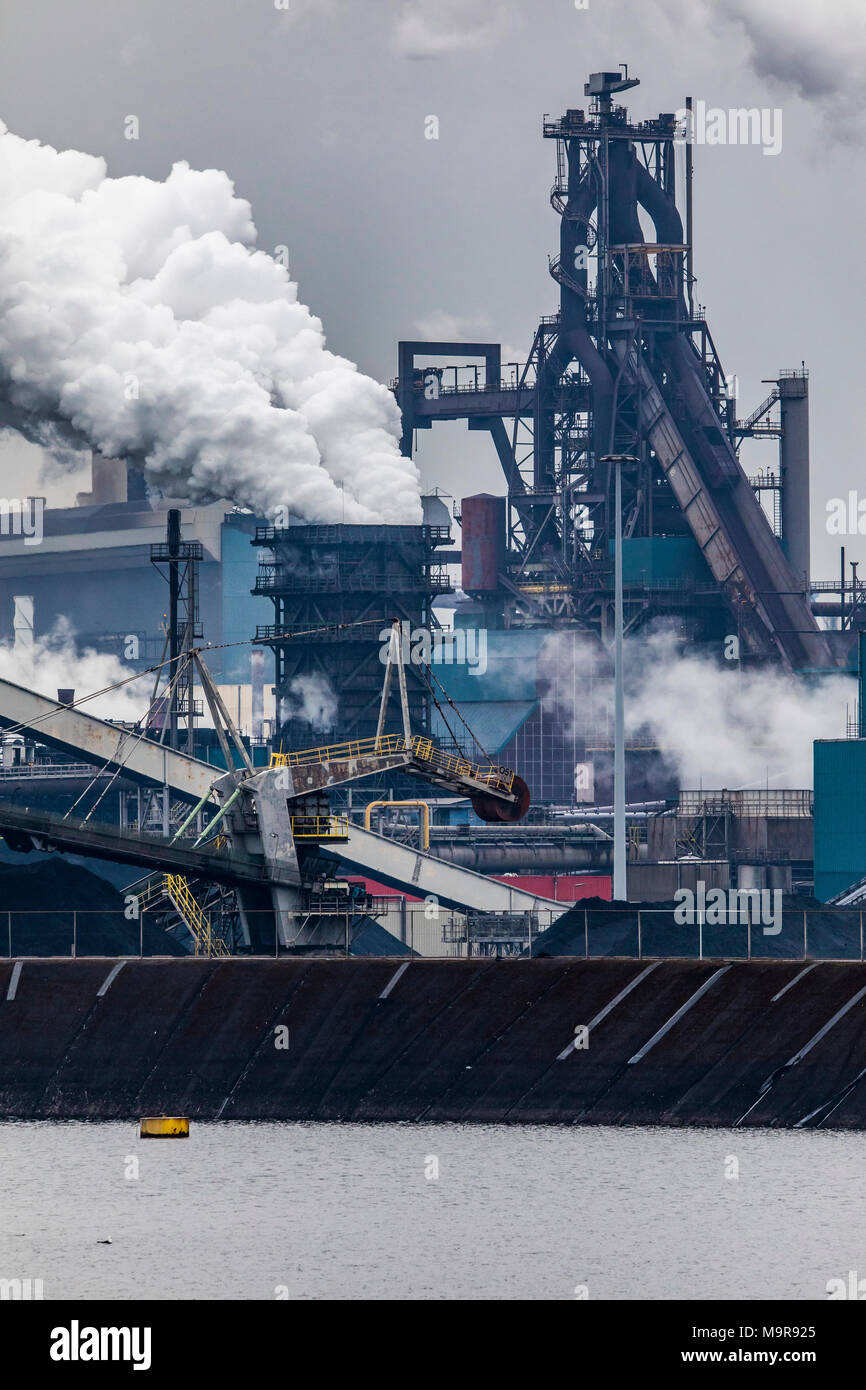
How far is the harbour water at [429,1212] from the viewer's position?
46.5 meters

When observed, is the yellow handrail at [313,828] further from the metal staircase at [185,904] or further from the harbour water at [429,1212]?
the harbour water at [429,1212]

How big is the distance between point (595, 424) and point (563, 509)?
18.4 feet

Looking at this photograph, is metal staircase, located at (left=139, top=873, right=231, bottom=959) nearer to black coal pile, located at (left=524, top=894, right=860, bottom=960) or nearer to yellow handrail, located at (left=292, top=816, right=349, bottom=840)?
yellow handrail, located at (left=292, top=816, right=349, bottom=840)

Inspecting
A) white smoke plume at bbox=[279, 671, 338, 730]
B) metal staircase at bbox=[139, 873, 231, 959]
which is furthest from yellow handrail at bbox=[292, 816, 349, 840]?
white smoke plume at bbox=[279, 671, 338, 730]

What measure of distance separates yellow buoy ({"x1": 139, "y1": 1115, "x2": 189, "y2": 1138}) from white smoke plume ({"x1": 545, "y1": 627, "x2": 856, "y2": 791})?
7735 centimetres

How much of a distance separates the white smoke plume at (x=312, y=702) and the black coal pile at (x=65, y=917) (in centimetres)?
3906

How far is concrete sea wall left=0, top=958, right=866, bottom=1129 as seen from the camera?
6344cm

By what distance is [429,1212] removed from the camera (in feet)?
173

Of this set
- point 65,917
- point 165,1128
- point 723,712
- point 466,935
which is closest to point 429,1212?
point 165,1128

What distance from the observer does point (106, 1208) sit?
54062 mm

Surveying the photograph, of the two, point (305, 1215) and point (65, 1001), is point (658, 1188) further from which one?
point (65, 1001)

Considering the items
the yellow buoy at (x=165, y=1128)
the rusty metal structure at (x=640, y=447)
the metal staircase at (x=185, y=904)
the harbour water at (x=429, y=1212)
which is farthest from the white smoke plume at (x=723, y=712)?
the harbour water at (x=429, y=1212)
